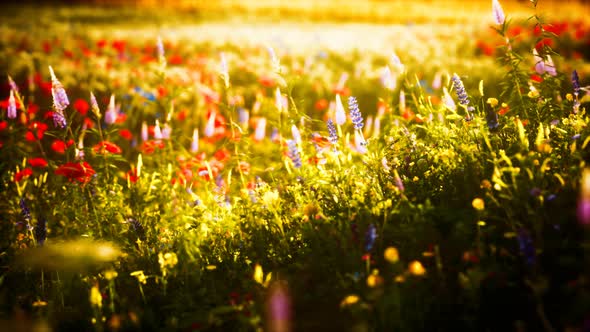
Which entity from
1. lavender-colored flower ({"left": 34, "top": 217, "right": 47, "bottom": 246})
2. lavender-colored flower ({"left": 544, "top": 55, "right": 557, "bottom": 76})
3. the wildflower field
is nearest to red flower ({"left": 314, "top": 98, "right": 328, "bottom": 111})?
the wildflower field

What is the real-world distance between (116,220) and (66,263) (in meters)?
0.91

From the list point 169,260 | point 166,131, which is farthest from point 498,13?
point 166,131

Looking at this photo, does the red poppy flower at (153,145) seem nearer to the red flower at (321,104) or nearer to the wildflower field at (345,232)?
the wildflower field at (345,232)

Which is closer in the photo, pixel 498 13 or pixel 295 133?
pixel 498 13

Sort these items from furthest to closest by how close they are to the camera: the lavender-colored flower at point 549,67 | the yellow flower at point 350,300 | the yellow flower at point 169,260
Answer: the lavender-colored flower at point 549,67 < the yellow flower at point 169,260 < the yellow flower at point 350,300

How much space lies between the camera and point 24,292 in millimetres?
2307

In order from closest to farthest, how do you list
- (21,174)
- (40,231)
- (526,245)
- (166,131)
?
(526,245) < (40,231) < (21,174) < (166,131)

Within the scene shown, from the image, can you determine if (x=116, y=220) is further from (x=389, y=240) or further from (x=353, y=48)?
(x=353, y=48)

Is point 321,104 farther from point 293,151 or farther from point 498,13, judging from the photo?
point 498,13

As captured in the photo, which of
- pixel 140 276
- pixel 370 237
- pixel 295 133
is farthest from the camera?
pixel 295 133

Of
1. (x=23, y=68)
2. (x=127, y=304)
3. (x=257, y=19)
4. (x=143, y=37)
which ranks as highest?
(x=257, y=19)

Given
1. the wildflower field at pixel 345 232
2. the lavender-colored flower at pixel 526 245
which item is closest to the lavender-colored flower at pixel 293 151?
the wildflower field at pixel 345 232

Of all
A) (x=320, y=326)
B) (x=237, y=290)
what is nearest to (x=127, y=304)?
(x=237, y=290)

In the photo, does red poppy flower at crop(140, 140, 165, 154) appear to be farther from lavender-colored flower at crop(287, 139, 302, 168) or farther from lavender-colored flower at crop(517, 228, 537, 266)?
lavender-colored flower at crop(517, 228, 537, 266)
